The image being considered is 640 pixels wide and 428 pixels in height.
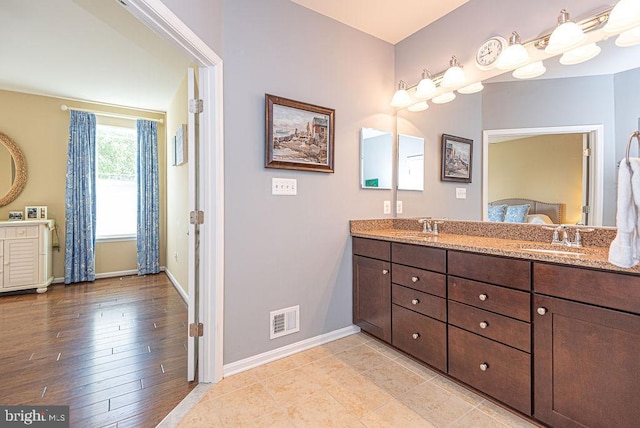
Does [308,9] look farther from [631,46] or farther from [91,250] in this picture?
[91,250]

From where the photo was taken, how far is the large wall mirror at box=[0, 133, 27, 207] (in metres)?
3.62

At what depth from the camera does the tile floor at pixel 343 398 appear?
144cm

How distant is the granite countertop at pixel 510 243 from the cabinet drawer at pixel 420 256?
0.04 metres

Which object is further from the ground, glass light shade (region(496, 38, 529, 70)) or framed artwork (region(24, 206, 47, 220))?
glass light shade (region(496, 38, 529, 70))

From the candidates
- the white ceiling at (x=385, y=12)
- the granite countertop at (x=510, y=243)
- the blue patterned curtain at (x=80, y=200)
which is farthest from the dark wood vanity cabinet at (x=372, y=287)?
the blue patterned curtain at (x=80, y=200)

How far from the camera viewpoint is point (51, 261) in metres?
3.92

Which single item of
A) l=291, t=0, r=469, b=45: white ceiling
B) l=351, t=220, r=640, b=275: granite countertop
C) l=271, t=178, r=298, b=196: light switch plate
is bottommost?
l=351, t=220, r=640, b=275: granite countertop

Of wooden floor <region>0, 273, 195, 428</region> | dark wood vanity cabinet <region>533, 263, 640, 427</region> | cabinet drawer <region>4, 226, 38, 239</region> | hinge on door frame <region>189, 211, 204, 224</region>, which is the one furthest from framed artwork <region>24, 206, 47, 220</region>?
dark wood vanity cabinet <region>533, 263, 640, 427</region>

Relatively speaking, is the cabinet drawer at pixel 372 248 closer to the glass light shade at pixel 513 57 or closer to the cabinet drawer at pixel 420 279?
the cabinet drawer at pixel 420 279

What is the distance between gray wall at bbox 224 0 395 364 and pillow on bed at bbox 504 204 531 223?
3.28ft

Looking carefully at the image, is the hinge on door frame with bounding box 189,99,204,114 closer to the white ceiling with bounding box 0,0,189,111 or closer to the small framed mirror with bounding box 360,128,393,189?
the white ceiling with bounding box 0,0,189,111

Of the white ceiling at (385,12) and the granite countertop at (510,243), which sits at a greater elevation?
the white ceiling at (385,12)

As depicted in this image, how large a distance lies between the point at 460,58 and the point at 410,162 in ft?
2.85

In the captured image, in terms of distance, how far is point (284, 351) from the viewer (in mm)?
2076
